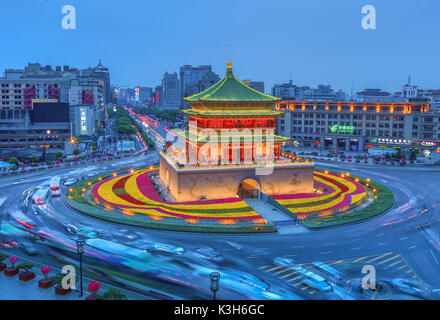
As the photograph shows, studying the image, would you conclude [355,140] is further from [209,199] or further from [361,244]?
[361,244]

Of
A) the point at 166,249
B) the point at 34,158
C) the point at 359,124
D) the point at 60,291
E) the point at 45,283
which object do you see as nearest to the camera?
the point at 60,291

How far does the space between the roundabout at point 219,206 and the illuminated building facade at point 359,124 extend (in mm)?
48990

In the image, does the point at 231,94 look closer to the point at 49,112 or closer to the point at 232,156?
the point at 232,156

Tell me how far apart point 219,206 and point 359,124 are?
77.3 metres

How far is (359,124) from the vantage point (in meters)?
112

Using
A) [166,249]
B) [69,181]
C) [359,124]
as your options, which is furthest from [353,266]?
[359,124]

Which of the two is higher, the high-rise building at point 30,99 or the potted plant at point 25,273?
the high-rise building at point 30,99

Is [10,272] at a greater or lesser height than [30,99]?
lesser

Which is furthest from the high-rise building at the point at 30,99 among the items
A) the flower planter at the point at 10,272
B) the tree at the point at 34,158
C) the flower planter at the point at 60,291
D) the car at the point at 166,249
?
the flower planter at the point at 60,291

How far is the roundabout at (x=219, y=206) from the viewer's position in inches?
1645

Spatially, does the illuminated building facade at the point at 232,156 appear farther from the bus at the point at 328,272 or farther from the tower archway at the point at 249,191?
the bus at the point at 328,272

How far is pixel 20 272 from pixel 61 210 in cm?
2030

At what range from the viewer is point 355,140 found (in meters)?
112

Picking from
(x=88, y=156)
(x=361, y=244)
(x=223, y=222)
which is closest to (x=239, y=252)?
(x=223, y=222)
